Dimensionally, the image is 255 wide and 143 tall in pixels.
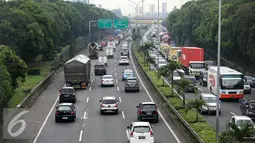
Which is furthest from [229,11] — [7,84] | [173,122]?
[7,84]

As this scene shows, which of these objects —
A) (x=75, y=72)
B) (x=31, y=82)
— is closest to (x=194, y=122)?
(x=75, y=72)

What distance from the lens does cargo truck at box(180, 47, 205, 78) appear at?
2586 inches

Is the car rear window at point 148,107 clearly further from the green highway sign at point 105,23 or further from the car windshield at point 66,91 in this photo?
the green highway sign at point 105,23

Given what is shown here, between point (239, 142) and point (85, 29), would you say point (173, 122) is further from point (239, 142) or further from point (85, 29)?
point (85, 29)

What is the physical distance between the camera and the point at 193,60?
225 ft

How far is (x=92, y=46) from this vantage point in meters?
93.4

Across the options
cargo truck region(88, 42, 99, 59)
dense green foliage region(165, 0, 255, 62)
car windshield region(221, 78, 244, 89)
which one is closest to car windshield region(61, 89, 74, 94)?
car windshield region(221, 78, 244, 89)

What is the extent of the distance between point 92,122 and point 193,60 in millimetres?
34846

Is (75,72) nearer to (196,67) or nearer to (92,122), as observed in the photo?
(92,122)

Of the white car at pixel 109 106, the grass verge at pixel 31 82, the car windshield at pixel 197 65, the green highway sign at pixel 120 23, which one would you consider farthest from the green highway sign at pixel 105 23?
the white car at pixel 109 106

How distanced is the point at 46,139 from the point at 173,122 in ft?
30.8

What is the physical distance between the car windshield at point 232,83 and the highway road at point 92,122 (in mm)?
6946

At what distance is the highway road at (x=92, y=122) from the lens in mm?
30172

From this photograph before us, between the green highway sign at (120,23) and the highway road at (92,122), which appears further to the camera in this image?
the green highway sign at (120,23)
